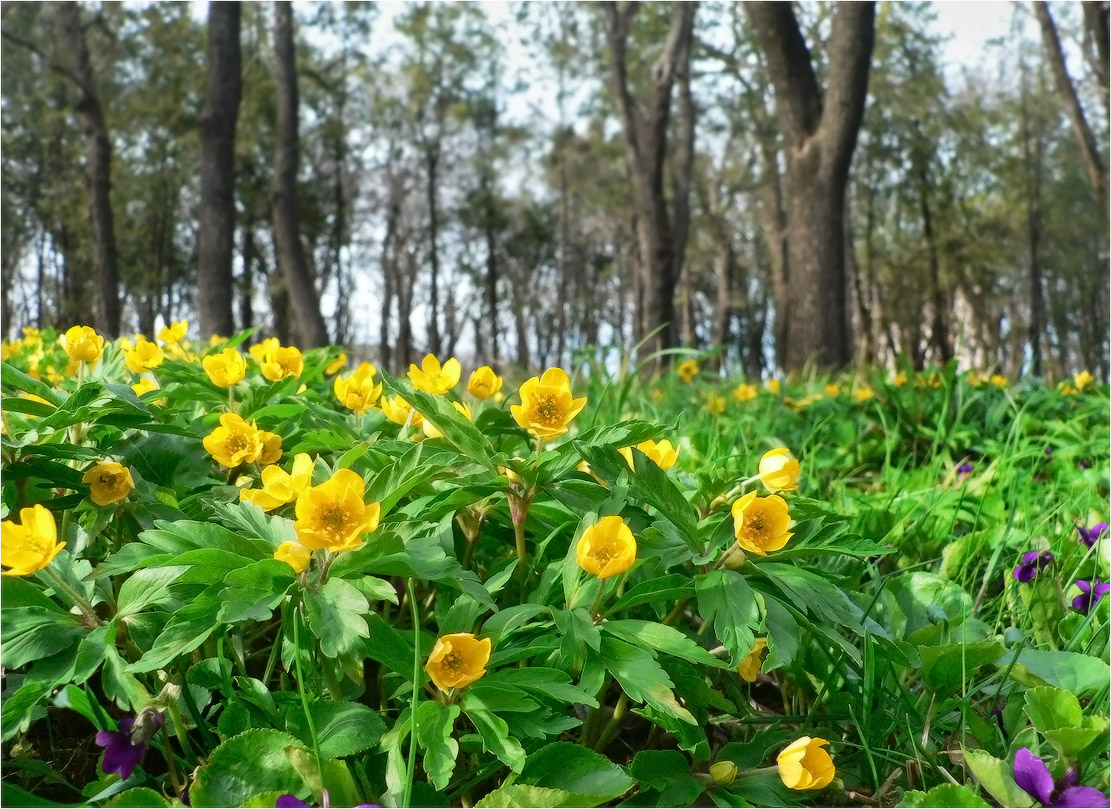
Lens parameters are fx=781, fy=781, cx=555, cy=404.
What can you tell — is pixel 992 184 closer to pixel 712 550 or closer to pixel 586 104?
pixel 586 104

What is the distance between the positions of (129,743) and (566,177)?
2667 cm

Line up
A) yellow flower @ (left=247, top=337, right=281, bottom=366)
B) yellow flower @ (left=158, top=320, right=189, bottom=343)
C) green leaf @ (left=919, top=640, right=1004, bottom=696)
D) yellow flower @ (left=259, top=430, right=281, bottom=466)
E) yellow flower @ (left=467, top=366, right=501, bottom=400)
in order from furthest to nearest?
yellow flower @ (left=158, top=320, right=189, bottom=343) < yellow flower @ (left=247, top=337, right=281, bottom=366) < yellow flower @ (left=467, top=366, right=501, bottom=400) < yellow flower @ (left=259, top=430, right=281, bottom=466) < green leaf @ (left=919, top=640, right=1004, bottom=696)

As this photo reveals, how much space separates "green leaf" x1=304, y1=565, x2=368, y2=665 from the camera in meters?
0.88

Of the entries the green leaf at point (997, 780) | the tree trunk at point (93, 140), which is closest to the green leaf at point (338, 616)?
the green leaf at point (997, 780)

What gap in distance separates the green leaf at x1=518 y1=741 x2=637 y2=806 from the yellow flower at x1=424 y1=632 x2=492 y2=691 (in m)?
0.13

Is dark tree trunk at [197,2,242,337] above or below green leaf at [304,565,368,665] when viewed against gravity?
above

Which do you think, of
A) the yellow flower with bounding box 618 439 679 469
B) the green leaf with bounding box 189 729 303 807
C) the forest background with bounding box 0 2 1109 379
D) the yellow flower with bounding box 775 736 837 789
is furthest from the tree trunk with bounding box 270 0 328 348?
the yellow flower with bounding box 775 736 837 789

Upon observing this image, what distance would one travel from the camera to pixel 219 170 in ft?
31.4

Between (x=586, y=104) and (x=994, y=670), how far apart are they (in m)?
24.3

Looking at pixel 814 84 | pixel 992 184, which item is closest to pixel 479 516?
pixel 814 84

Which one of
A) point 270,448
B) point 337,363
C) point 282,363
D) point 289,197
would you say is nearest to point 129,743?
point 270,448

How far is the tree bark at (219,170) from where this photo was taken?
9414 mm

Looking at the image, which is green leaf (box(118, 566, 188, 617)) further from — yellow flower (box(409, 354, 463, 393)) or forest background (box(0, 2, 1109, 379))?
forest background (box(0, 2, 1109, 379))

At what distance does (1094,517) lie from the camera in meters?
2.15
